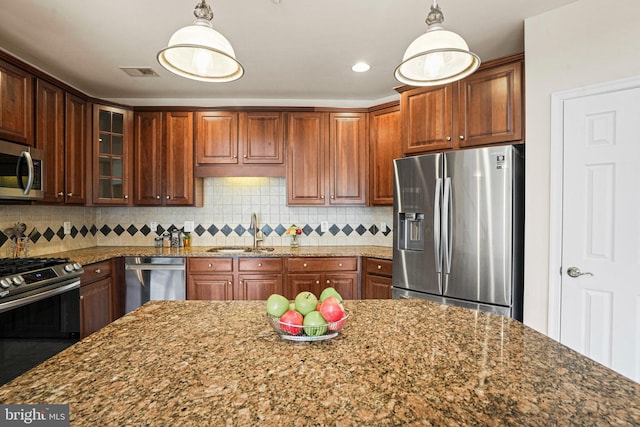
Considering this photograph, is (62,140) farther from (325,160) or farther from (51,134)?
(325,160)

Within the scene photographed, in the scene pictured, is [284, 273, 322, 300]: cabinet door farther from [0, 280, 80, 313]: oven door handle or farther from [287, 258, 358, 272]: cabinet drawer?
[0, 280, 80, 313]: oven door handle

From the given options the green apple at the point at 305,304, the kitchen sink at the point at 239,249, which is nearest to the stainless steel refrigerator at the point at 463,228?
the kitchen sink at the point at 239,249

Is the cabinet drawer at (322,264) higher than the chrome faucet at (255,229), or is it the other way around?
the chrome faucet at (255,229)

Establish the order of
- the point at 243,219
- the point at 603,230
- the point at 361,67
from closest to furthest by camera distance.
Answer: the point at 603,230
the point at 361,67
the point at 243,219

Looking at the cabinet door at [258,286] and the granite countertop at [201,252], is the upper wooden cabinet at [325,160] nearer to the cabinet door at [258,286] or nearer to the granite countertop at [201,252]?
the granite countertop at [201,252]

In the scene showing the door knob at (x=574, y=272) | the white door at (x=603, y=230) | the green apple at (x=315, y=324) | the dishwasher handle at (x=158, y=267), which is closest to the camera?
the green apple at (x=315, y=324)

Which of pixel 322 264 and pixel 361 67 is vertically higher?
pixel 361 67

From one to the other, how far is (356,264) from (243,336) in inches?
97.2

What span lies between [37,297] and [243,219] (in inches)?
82.9

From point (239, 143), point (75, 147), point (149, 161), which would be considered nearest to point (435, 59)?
point (239, 143)

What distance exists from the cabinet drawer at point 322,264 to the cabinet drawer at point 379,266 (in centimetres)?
15

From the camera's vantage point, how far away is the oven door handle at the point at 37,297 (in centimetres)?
208

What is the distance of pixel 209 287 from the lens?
3.47 metres

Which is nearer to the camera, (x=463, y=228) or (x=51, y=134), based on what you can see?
(x=463, y=228)
